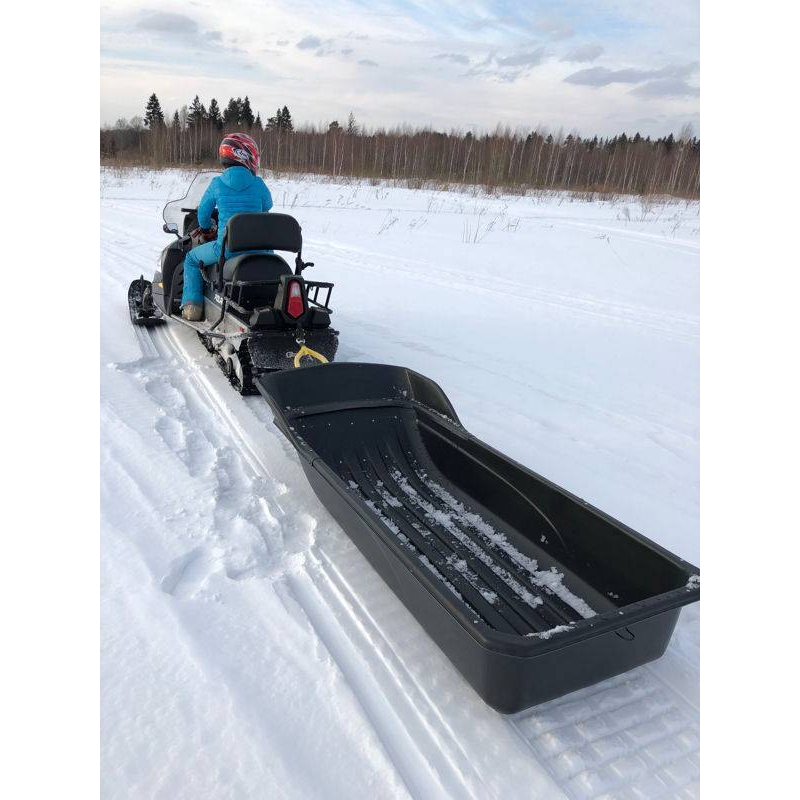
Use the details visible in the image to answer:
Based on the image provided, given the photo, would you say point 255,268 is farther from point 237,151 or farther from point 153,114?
point 153,114

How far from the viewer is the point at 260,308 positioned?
4090mm

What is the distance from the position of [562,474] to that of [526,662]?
1746mm

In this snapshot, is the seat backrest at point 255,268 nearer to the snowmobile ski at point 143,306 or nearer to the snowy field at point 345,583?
the snowy field at point 345,583

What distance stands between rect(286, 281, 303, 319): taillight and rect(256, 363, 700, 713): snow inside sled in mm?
834

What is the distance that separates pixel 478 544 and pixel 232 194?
306 cm

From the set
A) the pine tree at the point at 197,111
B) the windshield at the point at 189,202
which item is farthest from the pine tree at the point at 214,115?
the windshield at the point at 189,202

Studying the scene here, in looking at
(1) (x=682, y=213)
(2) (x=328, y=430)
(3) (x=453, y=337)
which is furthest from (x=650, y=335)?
(1) (x=682, y=213)

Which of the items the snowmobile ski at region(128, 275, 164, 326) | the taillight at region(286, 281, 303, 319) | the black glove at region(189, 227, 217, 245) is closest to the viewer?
the taillight at region(286, 281, 303, 319)

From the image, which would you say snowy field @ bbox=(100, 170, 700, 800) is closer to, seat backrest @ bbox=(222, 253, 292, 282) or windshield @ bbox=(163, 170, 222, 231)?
seat backrest @ bbox=(222, 253, 292, 282)

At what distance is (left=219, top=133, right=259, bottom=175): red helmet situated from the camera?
4.22m

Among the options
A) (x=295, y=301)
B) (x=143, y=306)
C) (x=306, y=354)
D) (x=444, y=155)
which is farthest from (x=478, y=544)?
(x=444, y=155)

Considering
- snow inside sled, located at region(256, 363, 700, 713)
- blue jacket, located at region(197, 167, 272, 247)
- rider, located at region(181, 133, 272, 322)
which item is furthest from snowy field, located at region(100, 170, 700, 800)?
blue jacket, located at region(197, 167, 272, 247)

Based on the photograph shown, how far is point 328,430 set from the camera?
310 centimetres

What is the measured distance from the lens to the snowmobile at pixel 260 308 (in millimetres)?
3822
